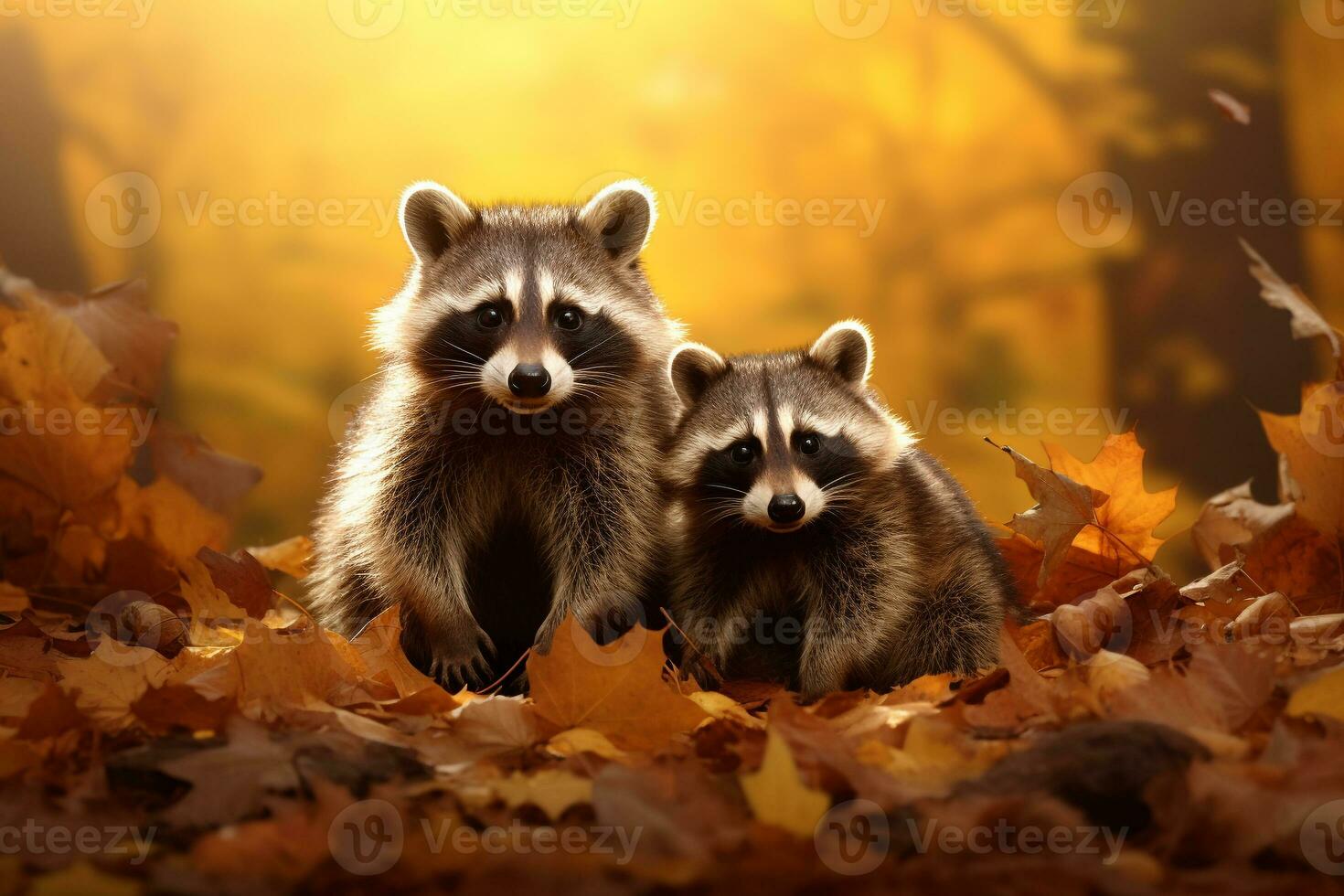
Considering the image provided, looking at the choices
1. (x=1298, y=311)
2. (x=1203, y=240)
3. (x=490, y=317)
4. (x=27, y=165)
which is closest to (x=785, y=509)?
(x=490, y=317)

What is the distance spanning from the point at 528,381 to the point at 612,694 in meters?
1.02

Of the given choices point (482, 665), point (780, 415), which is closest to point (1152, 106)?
point (780, 415)

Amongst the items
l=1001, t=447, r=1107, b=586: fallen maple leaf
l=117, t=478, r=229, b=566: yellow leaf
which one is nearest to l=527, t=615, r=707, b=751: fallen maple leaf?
l=1001, t=447, r=1107, b=586: fallen maple leaf

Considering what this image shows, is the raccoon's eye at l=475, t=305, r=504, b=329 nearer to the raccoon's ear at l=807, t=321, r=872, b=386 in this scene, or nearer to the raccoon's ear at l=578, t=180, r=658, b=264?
the raccoon's ear at l=578, t=180, r=658, b=264

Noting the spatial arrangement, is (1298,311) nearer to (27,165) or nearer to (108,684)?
(108,684)

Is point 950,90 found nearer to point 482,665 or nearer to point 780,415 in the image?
point 780,415

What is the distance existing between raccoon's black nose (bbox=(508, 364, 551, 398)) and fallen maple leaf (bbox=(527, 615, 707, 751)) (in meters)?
0.86

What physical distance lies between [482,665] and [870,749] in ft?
5.01

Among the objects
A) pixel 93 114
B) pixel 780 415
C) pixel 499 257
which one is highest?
pixel 93 114

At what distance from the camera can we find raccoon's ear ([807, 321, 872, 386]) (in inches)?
148

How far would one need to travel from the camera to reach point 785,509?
3.21m

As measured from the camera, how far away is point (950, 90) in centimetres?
621

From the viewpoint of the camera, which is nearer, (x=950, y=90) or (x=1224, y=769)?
(x=1224, y=769)

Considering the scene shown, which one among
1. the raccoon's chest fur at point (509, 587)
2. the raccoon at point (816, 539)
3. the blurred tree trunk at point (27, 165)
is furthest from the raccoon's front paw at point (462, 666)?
the blurred tree trunk at point (27, 165)
